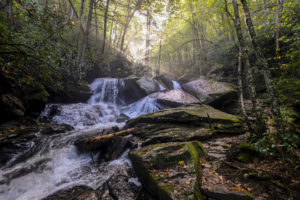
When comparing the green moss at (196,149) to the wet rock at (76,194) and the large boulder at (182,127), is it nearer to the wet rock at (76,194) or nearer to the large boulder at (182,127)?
the large boulder at (182,127)

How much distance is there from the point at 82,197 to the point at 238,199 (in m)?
3.75

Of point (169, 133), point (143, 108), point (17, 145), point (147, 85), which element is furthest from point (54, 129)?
point (147, 85)

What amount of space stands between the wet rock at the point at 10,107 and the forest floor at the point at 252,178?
8690 mm

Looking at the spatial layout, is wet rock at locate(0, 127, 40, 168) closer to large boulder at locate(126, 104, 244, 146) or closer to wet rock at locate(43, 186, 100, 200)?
wet rock at locate(43, 186, 100, 200)

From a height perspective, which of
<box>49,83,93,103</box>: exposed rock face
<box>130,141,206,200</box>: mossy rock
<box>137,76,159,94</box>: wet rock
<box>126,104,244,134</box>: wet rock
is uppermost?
<box>137,76,159,94</box>: wet rock

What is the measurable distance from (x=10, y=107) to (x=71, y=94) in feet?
18.5

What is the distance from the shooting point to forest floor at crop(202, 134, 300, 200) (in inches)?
104

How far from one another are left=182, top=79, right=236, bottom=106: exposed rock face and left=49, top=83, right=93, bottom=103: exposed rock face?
9302mm

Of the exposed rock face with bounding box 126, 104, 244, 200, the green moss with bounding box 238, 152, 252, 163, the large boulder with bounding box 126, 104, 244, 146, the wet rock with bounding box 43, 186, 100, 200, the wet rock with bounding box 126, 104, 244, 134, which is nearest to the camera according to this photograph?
the exposed rock face with bounding box 126, 104, 244, 200

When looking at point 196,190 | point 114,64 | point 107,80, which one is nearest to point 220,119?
point 196,190

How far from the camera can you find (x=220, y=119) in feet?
22.5

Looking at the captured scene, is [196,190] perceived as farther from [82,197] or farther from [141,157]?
[82,197]

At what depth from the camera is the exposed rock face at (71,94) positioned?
1151 cm

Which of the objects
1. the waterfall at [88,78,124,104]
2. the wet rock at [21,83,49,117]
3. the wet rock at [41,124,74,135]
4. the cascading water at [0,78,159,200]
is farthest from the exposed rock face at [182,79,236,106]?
the wet rock at [21,83,49,117]
